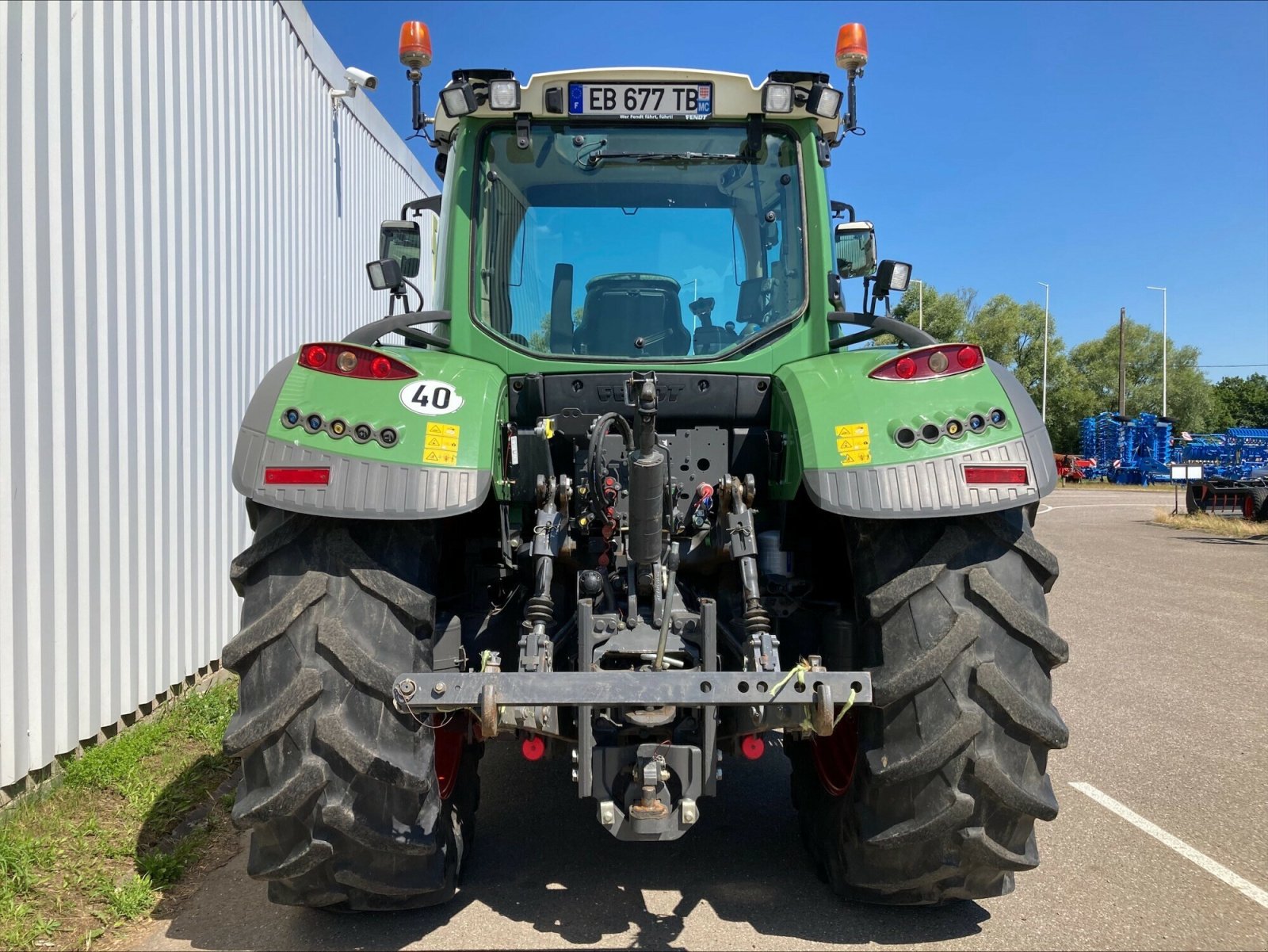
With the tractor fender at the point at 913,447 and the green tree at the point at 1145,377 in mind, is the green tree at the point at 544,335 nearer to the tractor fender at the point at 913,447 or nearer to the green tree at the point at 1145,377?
the tractor fender at the point at 913,447

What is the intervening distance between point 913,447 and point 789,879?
164 centimetres

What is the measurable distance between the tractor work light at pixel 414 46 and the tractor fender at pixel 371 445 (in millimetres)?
1752

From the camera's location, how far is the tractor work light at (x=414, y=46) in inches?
155

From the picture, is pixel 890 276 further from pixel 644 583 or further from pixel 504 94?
pixel 644 583

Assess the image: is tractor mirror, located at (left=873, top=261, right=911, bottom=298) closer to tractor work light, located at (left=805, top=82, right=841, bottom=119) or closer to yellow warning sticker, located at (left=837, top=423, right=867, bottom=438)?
tractor work light, located at (left=805, top=82, right=841, bottom=119)

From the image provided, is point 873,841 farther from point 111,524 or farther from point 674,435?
point 111,524

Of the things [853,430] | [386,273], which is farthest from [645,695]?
[386,273]

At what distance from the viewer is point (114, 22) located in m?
4.63

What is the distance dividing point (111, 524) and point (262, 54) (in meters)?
3.95

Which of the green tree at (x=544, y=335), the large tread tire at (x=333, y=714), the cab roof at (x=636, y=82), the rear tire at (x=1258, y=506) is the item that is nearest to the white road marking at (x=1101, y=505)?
the rear tire at (x=1258, y=506)

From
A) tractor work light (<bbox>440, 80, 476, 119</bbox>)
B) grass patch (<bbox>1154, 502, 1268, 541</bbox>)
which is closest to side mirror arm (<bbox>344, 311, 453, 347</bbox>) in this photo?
tractor work light (<bbox>440, 80, 476, 119</bbox>)

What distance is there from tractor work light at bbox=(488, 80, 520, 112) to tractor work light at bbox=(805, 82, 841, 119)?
3.61 ft

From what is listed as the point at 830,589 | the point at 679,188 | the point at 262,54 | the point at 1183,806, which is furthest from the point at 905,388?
the point at 262,54

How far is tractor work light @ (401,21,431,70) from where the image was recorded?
393 centimetres
